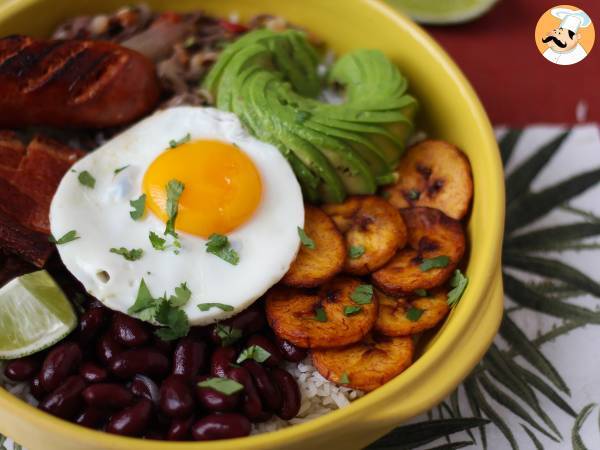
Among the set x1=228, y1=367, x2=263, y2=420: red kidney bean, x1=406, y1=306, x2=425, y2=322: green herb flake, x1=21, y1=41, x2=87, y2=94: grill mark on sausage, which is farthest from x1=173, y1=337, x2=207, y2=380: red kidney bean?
x1=21, y1=41, x2=87, y2=94: grill mark on sausage

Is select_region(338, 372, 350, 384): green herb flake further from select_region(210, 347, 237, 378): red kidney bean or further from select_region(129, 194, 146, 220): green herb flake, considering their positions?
select_region(129, 194, 146, 220): green herb flake

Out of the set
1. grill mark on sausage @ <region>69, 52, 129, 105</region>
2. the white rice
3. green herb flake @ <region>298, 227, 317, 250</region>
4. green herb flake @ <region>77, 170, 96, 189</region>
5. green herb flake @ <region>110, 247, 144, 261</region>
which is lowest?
the white rice

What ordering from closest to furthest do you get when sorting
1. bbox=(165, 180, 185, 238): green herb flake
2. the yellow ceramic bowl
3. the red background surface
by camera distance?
the yellow ceramic bowl, bbox=(165, 180, 185, 238): green herb flake, the red background surface

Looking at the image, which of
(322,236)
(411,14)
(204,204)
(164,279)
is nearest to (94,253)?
(164,279)

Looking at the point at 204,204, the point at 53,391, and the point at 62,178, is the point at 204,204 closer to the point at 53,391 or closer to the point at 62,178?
the point at 62,178

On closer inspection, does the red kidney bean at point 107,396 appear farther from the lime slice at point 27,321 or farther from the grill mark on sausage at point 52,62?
the grill mark on sausage at point 52,62
